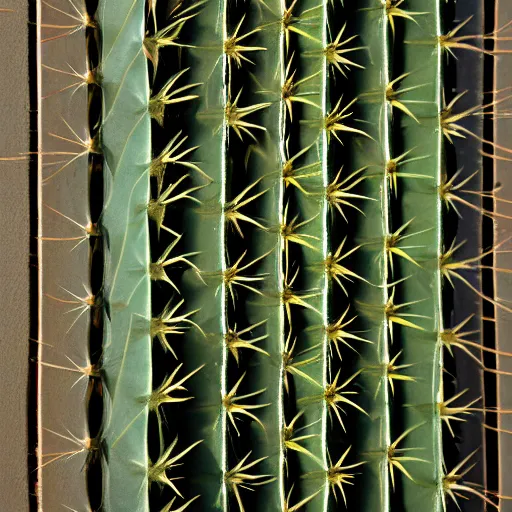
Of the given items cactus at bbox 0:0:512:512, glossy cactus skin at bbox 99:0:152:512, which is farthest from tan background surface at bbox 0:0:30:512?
glossy cactus skin at bbox 99:0:152:512

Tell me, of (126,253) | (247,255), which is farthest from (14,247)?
(247,255)

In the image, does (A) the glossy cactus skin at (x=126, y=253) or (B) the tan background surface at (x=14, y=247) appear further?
(B) the tan background surface at (x=14, y=247)

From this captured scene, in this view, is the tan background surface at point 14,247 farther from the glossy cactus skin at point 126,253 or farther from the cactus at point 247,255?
the glossy cactus skin at point 126,253

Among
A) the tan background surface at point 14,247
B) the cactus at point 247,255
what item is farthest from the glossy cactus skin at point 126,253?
the tan background surface at point 14,247

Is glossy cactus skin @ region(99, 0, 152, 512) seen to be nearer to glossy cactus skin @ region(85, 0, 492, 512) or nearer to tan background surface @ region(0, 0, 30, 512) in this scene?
glossy cactus skin @ region(85, 0, 492, 512)

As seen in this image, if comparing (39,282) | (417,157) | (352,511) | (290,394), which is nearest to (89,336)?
(39,282)

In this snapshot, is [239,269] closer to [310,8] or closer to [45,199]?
[45,199]

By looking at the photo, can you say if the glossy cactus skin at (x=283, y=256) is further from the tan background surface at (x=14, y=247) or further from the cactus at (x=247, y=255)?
the tan background surface at (x=14, y=247)
